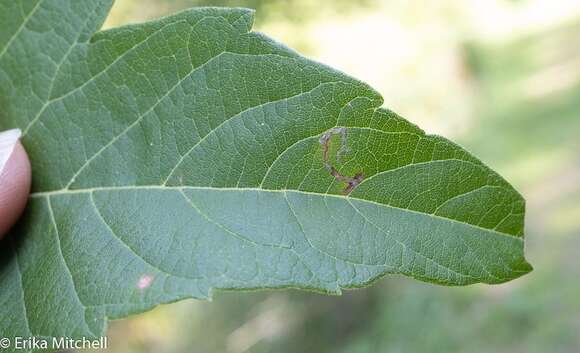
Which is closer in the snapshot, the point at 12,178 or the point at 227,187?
the point at 227,187

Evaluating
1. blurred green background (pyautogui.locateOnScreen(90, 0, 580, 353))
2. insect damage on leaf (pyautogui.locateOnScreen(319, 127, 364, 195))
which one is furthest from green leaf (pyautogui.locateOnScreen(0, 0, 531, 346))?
blurred green background (pyautogui.locateOnScreen(90, 0, 580, 353))

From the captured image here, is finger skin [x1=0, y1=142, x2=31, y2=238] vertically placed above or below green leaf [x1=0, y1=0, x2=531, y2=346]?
below

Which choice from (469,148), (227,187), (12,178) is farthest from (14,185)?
(469,148)

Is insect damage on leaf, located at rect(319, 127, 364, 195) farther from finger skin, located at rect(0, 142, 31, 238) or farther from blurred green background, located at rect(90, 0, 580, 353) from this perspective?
blurred green background, located at rect(90, 0, 580, 353)

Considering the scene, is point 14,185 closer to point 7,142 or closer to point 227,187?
point 7,142

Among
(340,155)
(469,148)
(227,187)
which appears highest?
(340,155)

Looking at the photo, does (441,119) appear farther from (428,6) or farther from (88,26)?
(88,26)
